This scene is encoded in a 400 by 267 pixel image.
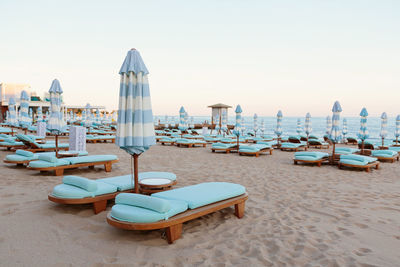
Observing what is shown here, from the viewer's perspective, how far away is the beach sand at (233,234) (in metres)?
2.41

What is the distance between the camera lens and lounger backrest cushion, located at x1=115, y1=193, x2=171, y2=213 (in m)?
2.65

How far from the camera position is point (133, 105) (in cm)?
339

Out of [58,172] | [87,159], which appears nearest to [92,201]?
[58,172]

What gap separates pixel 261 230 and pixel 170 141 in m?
11.3

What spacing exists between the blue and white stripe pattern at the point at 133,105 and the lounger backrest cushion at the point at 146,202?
73cm

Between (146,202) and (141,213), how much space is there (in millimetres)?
138

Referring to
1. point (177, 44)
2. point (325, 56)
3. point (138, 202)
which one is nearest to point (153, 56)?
point (177, 44)

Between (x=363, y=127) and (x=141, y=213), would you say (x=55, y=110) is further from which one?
(x=363, y=127)

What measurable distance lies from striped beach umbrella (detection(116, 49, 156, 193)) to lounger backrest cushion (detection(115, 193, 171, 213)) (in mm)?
621

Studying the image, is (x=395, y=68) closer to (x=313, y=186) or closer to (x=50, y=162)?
(x=313, y=186)

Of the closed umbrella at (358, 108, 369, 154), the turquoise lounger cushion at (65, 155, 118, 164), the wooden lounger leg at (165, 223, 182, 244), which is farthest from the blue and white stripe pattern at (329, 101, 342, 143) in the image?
the wooden lounger leg at (165, 223, 182, 244)

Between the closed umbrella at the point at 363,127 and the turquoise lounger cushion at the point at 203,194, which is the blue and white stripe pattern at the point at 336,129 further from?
the turquoise lounger cushion at the point at 203,194

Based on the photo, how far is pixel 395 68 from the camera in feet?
59.5

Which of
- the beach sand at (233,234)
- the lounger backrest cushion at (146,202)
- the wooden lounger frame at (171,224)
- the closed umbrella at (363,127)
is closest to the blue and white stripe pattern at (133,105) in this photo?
the lounger backrest cushion at (146,202)
